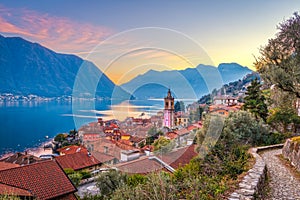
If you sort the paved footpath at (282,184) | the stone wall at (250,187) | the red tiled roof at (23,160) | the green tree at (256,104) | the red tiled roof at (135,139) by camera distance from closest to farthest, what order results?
the stone wall at (250,187) < the paved footpath at (282,184) < the red tiled roof at (135,139) < the green tree at (256,104) < the red tiled roof at (23,160)

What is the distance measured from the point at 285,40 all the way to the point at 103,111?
4692 mm

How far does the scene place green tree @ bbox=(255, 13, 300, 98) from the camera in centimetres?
508

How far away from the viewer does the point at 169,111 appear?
505 centimetres

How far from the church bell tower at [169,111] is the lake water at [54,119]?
0.65 feet

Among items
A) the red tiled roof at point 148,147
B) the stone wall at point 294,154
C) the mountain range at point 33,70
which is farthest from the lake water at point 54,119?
the mountain range at point 33,70

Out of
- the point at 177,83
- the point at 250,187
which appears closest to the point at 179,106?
the point at 177,83

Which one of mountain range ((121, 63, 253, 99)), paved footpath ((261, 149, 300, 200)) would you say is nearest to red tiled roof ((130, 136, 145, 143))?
mountain range ((121, 63, 253, 99))

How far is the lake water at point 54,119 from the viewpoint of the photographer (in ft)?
15.7

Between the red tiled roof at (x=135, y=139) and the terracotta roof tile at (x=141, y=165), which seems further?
the terracotta roof tile at (x=141, y=165)

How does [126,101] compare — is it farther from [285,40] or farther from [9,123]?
[9,123]

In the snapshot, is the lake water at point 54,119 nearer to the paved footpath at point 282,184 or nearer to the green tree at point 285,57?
the paved footpath at point 282,184

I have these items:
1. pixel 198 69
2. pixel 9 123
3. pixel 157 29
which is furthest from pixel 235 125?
pixel 9 123

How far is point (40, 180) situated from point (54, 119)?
48349 mm

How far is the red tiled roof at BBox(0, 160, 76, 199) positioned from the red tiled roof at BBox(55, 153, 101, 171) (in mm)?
9336
